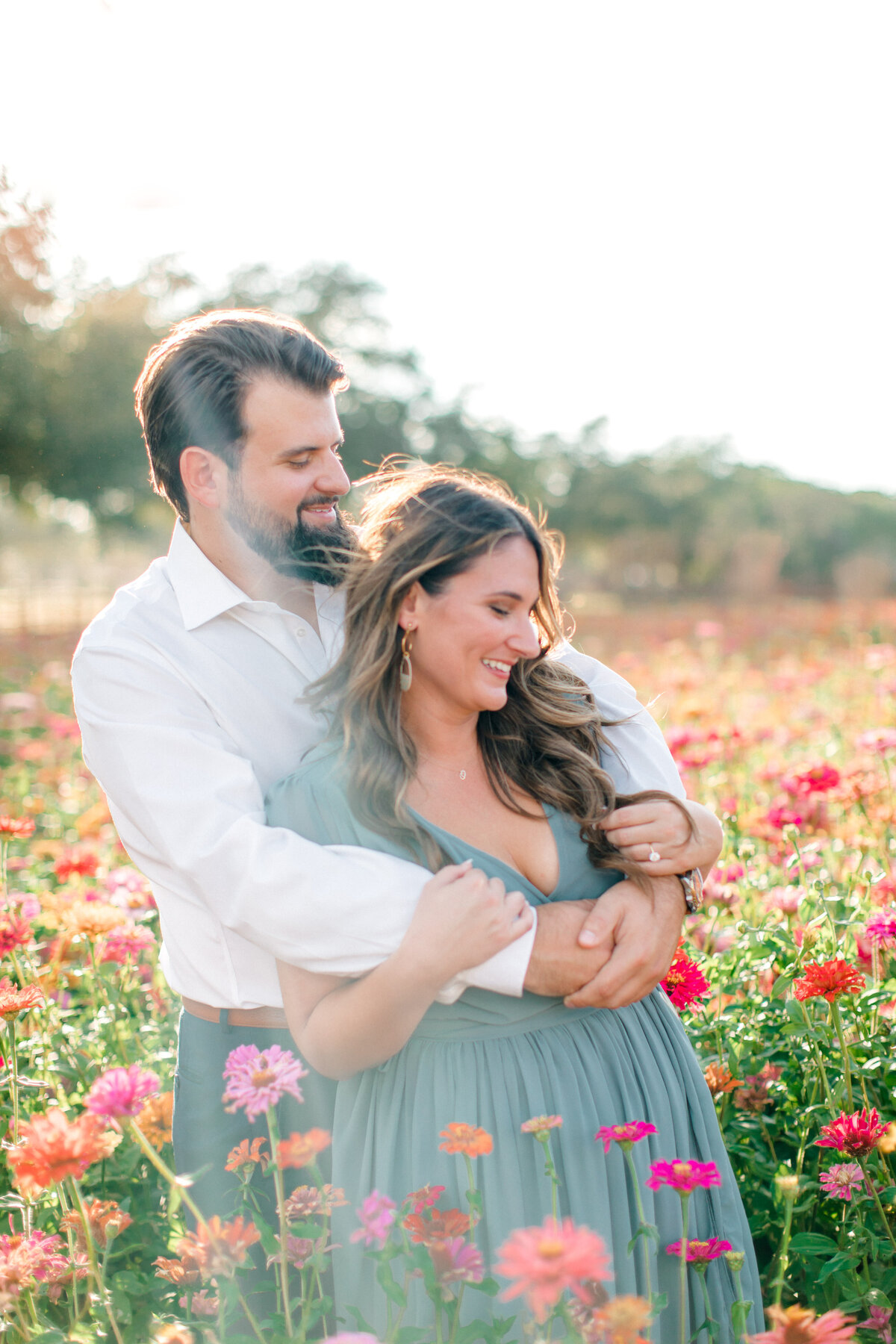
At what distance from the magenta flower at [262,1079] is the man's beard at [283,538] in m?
1.00

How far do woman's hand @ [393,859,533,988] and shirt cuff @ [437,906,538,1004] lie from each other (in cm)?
2

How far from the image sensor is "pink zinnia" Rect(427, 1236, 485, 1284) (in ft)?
3.74

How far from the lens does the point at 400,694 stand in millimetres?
1755

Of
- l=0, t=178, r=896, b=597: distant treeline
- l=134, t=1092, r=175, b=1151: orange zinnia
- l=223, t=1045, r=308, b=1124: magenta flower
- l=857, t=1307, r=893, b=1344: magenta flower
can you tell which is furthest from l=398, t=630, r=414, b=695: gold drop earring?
l=0, t=178, r=896, b=597: distant treeline

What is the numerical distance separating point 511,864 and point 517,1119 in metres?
0.40

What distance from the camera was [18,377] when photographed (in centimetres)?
1332

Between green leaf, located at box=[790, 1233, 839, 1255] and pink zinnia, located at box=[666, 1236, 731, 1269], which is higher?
pink zinnia, located at box=[666, 1236, 731, 1269]

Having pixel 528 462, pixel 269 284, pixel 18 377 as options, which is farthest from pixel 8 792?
pixel 528 462

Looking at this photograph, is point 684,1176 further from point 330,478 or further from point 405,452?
point 405,452

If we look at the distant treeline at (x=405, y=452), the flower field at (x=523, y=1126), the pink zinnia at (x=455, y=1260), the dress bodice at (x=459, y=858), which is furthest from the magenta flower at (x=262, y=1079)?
the distant treeline at (x=405, y=452)

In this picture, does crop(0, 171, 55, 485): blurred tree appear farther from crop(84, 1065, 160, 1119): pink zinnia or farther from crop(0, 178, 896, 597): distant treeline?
crop(84, 1065, 160, 1119): pink zinnia

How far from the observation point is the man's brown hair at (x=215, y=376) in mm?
2033

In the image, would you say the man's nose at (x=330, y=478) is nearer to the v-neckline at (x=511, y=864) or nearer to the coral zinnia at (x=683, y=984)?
the v-neckline at (x=511, y=864)

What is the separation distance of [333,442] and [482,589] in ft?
2.16
